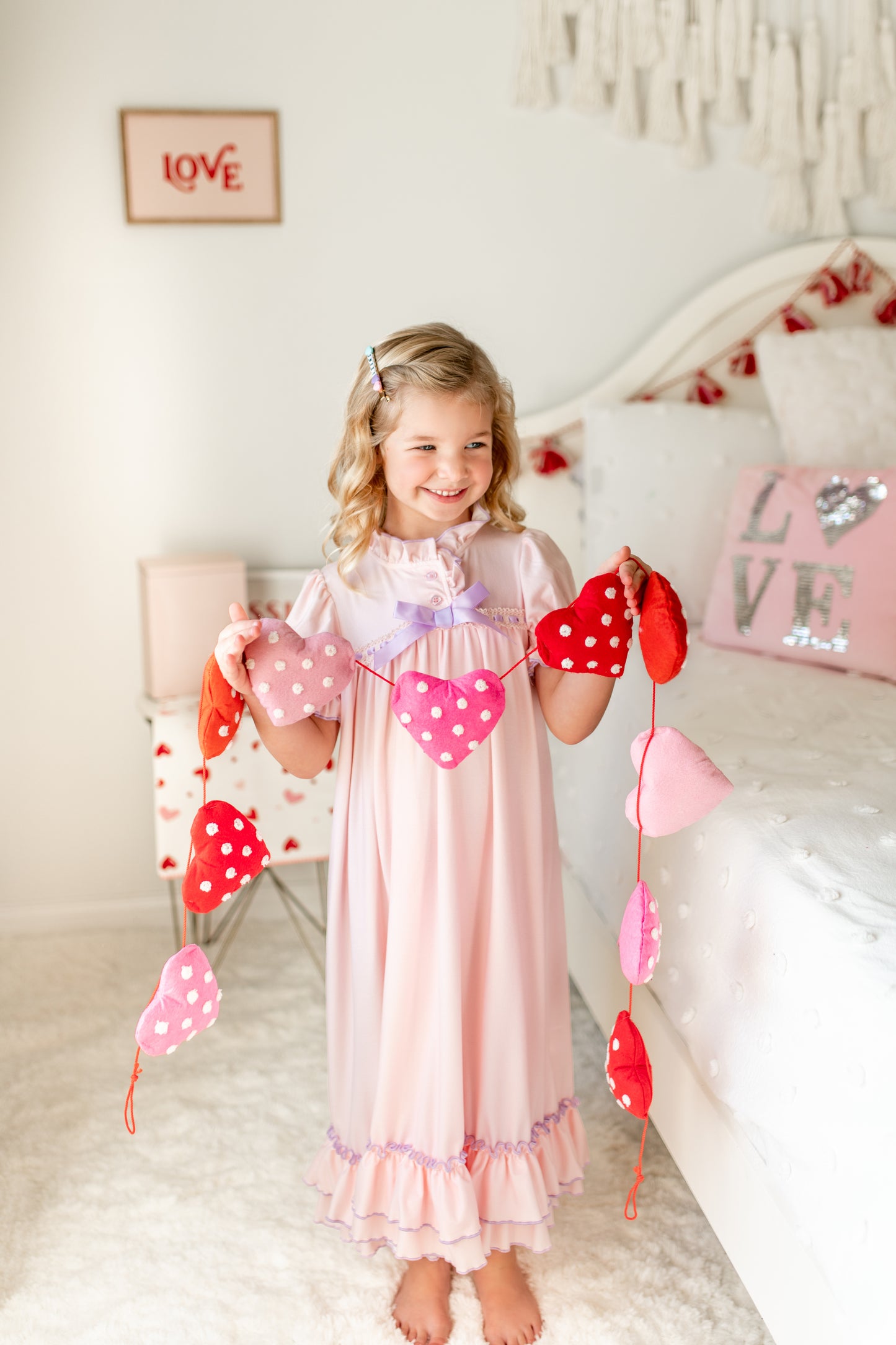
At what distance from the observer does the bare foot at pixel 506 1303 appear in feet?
4.17

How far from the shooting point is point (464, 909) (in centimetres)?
125

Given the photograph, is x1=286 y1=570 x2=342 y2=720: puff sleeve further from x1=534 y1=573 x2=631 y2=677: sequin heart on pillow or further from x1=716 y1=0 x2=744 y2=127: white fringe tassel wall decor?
x1=716 y1=0 x2=744 y2=127: white fringe tassel wall decor

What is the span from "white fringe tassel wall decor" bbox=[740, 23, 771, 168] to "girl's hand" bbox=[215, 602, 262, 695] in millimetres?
1610

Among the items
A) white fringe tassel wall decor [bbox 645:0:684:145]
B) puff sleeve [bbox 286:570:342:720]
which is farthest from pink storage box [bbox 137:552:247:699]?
white fringe tassel wall decor [bbox 645:0:684:145]

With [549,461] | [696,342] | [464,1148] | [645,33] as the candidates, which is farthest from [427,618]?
[645,33]

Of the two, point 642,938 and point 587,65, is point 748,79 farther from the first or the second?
point 642,938

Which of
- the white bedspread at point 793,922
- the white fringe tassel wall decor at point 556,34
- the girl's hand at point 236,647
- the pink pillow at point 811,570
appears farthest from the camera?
the white fringe tassel wall decor at point 556,34

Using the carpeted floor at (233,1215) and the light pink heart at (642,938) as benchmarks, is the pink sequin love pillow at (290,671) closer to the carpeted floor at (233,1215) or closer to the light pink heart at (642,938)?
the light pink heart at (642,938)

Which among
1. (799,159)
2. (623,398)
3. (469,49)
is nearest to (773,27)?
(799,159)

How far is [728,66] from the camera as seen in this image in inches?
81.7

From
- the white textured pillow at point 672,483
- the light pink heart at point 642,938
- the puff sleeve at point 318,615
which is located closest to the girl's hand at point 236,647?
the puff sleeve at point 318,615

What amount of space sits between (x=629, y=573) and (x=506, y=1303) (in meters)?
0.89

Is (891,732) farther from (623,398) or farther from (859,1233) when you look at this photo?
(623,398)

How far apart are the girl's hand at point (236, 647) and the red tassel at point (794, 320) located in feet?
4.93
